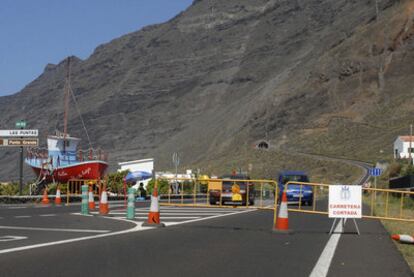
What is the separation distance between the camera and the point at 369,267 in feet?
32.6

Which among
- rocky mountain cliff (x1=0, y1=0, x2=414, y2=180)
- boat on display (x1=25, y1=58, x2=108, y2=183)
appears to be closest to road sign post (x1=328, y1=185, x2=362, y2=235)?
boat on display (x1=25, y1=58, x2=108, y2=183)

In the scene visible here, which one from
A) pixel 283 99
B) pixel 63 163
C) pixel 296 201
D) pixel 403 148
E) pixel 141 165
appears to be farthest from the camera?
pixel 283 99

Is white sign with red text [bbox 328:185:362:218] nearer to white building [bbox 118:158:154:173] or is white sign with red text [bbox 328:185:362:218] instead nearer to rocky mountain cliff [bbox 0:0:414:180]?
white building [bbox 118:158:154:173]

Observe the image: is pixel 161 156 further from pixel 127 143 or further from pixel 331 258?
pixel 331 258

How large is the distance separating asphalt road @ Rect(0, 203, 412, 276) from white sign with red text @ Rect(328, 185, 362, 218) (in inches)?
18.9

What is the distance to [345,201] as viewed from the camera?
53.4ft

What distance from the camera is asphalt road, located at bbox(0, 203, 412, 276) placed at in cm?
917

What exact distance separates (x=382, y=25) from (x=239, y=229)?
110 m

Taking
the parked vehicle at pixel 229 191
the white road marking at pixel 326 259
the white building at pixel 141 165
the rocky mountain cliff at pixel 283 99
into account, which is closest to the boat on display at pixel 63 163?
the white building at pixel 141 165

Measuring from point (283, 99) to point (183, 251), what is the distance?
11486 cm

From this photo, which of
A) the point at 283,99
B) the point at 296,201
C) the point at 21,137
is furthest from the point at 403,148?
the point at 296,201

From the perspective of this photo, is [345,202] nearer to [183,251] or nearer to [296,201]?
[183,251]

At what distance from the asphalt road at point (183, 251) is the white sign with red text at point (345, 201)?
48cm

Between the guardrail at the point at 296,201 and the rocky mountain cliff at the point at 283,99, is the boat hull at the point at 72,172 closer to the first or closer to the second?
the guardrail at the point at 296,201
